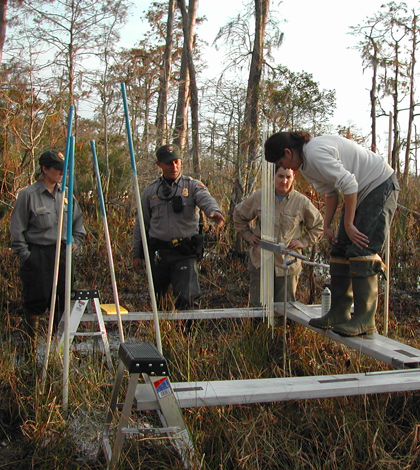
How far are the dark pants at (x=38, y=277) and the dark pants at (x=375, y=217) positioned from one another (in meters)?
2.33

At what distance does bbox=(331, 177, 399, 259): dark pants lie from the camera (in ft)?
11.1

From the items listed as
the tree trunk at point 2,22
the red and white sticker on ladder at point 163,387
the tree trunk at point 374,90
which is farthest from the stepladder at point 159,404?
the tree trunk at point 374,90

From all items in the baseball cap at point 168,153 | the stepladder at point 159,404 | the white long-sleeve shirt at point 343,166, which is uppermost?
the baseball cap at point 168,153

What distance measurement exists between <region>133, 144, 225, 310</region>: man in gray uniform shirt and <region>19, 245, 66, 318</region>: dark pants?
2.90 feet

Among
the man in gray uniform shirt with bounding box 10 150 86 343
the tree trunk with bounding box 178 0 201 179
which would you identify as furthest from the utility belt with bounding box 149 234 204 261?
the tree trunk with bounding box 178 0 201 179

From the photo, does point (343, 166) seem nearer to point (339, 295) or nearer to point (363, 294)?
point (363, 294)

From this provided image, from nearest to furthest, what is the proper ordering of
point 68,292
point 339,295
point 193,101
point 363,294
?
point 68,292
point 363,294
point 339,295
point 193,101

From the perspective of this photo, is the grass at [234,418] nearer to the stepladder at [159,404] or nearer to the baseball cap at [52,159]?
the stepladder at [159,404]

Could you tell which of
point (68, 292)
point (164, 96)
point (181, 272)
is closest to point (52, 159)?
point (181, 272)

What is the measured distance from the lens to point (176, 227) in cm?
477

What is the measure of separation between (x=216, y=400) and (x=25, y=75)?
7.75m

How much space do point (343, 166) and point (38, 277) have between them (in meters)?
2.52

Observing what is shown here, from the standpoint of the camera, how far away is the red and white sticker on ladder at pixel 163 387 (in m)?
2.37

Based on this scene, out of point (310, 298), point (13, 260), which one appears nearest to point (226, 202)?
point (310, 298)
